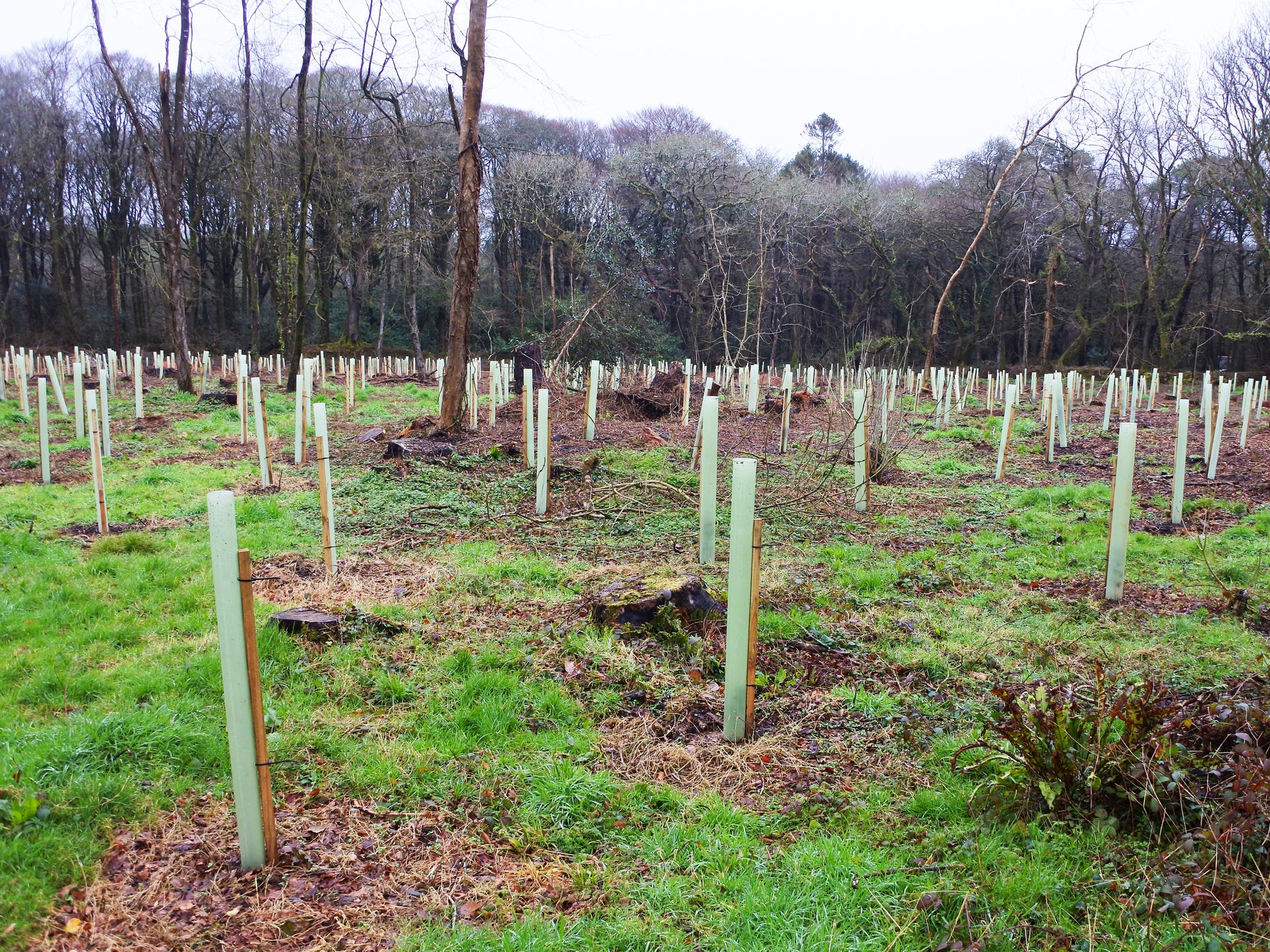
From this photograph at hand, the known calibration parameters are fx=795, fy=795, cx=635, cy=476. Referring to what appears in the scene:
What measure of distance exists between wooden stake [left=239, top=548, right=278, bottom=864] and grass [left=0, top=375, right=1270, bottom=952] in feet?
1.69

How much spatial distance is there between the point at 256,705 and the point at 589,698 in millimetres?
1842

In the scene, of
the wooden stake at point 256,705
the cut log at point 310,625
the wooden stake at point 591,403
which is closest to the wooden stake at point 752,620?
the wooden stake at point 256,705

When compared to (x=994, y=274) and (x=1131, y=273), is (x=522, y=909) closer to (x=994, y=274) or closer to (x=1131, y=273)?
(x=994, y=274)

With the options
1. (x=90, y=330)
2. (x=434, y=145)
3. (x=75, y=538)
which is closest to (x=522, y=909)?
(x=75, y=538)

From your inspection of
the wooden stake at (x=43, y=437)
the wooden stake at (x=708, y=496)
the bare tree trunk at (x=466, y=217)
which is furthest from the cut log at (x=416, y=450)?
the wooden stake at (x=708, y=496)

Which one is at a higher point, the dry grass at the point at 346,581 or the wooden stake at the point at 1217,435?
the wooden stake at the point at 1217,435

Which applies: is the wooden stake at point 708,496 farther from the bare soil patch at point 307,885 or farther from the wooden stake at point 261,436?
the wooden stake at point 261,436

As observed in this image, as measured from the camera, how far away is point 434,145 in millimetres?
24703

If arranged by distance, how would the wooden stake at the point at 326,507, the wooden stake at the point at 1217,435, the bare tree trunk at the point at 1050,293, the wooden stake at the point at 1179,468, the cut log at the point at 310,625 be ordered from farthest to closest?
the bare tree trunk at the point at 1050,293, the wooden stake at the point at 1217,435, the wooden stake at the point at 1179,468, the wooden stake at the point at 326,507, the cut log at the point at 310,625

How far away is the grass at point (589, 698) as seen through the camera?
2566mm

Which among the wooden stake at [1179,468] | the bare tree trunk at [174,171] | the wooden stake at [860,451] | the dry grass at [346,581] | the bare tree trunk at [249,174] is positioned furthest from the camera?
the bare tree trunk at [249,174]

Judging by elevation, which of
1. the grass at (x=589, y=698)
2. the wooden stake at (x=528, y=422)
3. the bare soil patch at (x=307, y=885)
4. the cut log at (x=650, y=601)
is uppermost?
the wooden stake at (x=528, y=422)

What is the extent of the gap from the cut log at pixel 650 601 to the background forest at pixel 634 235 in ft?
60.6

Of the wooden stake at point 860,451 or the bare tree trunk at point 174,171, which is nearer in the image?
the wooden stake at point 860,451
